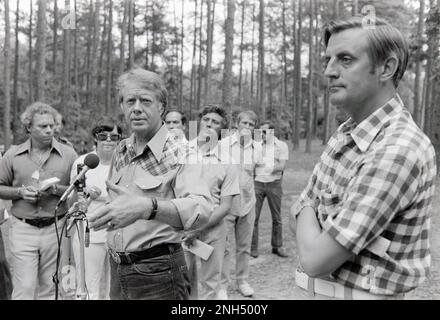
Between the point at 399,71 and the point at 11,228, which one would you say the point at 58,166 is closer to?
the point at 11,228

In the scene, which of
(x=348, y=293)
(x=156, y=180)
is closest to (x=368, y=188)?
(x=348, y=293)

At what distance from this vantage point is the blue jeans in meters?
2.69

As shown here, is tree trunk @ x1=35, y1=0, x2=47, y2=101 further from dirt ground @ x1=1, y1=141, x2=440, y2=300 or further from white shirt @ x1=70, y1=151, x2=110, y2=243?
white shirt @ x1=70, y1=151, x2=110, y2=243

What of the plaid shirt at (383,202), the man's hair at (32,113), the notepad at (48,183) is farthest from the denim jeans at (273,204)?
the plaid shirt at (383,202)

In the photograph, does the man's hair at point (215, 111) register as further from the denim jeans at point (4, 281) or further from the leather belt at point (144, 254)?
the leather belt at point (144, 254)

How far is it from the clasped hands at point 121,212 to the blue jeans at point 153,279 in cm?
75

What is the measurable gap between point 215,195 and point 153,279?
2342 millimetres

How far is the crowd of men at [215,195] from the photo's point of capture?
1.50 meters

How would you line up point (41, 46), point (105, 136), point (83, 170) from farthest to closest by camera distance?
point (41, 46) → point (105, 136) → point (83, 170)

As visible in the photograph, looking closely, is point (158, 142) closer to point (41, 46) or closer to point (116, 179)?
point (116, 179)

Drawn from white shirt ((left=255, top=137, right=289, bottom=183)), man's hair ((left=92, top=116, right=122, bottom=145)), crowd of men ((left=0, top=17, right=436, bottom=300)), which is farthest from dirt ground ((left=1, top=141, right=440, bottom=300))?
man's hair ((left=92, top=116, right=122, bottom=145))

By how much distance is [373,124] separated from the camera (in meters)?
1.63

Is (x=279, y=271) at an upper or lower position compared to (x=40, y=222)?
lower

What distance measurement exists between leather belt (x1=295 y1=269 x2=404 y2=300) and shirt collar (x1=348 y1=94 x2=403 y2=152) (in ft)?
1.62
